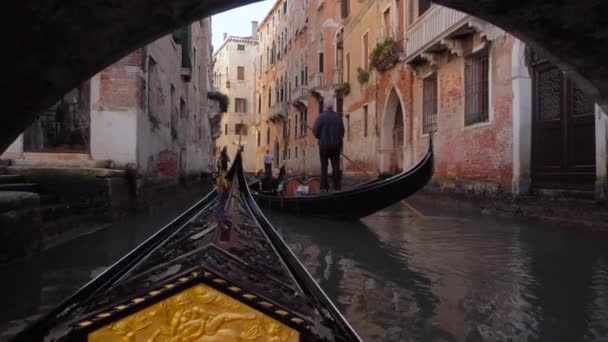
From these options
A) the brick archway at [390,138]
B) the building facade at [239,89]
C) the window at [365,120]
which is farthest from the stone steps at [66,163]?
the building facade at [239,89]

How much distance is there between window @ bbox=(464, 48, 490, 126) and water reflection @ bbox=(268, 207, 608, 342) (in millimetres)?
2515

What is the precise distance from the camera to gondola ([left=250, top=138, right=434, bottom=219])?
4793 mm

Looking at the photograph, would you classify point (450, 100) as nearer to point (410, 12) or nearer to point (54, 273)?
point (410, 12)

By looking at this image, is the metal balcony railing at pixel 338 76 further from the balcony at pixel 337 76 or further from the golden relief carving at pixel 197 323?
the golden relief carving at pixel 197 323

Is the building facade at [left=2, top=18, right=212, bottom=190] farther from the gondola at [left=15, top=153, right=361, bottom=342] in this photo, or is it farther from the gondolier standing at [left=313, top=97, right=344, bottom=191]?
the gondola at [left=15, top=153, right=361, bottom=342]

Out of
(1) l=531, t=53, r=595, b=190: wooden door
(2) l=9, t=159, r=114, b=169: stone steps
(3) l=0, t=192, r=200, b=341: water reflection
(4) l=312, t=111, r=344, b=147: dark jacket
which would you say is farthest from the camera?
(4) l=312, t=111, r=344, b=147: dark jacket

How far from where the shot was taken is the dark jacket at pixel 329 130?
6.15 meters

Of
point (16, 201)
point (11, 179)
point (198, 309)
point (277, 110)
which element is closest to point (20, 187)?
point (11, 179)

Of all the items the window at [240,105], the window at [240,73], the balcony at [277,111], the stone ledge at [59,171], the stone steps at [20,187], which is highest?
the window at [240,73]

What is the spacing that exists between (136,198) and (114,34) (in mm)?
4136

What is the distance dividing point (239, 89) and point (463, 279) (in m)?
27.9

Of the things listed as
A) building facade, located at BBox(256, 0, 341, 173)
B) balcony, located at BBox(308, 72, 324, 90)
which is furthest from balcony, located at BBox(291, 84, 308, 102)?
balcony, located at BBox(308, 72, 324, 90)

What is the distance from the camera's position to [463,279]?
9.85 feet

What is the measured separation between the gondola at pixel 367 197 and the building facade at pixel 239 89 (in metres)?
23.5
